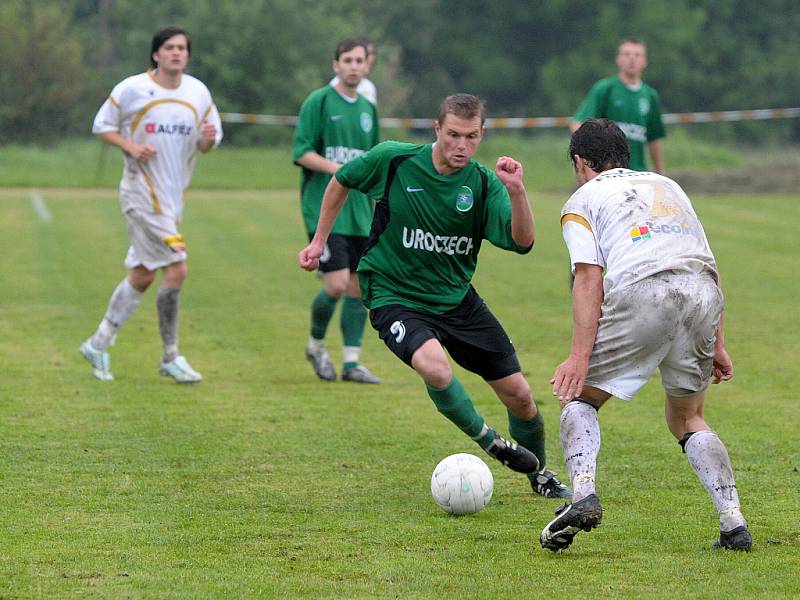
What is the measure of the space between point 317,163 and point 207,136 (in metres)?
0.77

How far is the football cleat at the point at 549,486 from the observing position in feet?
20.6

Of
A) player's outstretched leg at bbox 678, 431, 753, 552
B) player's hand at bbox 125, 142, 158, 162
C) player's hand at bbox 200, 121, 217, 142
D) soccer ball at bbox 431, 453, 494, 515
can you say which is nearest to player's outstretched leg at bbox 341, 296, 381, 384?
player's hand at bbox 200, 121, 217, 142

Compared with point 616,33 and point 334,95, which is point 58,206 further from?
point 616,33

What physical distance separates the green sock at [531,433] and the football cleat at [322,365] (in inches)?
132

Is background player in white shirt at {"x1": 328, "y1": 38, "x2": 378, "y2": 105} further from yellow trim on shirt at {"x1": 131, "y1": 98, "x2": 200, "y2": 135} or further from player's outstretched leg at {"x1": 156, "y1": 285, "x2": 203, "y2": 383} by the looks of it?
player's outstretched leg at {"x1": 156, "y1": 285, "x2": 203, "y2": 383}

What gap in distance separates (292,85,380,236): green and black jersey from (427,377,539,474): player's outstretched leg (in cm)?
366

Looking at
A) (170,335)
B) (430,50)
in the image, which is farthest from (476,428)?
(430,50)

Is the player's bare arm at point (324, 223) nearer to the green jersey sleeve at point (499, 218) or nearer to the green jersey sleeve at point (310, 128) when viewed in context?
the green jersey sleeve at point (499, 218)

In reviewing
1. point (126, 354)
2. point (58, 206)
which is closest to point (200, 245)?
point (58, 206)

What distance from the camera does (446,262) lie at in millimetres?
6379

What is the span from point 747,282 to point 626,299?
A: 10.3 metres

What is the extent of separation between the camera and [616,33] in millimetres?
59594

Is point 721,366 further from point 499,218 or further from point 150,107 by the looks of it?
point 150,107

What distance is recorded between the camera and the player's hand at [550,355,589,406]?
16.7ft
